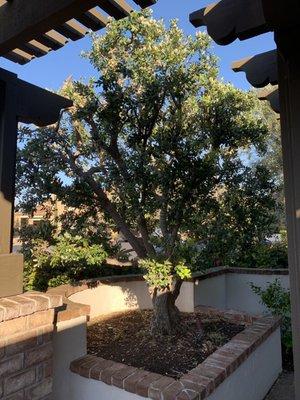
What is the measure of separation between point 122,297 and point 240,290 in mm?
3030

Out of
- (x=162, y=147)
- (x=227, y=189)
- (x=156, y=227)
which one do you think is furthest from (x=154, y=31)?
(x=156, y=227)

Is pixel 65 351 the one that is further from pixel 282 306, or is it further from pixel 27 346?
pixel 282 306

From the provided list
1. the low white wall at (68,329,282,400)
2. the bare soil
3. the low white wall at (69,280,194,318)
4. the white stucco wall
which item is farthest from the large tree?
the white stucco wall

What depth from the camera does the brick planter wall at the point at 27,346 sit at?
6.95 ft

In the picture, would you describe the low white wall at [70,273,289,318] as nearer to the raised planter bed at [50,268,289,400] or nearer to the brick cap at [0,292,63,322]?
the raised planter bed at [50,268,289,400]

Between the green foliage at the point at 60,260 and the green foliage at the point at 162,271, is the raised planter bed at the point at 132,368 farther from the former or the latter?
the green foliage at the point at 162,271

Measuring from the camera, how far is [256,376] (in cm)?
357

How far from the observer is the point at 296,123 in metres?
1.97

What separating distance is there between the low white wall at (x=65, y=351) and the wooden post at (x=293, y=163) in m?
1.73

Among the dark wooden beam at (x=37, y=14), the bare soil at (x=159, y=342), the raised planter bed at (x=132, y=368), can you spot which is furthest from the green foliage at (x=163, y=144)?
the dark wooden beam at (x=37, y=14)

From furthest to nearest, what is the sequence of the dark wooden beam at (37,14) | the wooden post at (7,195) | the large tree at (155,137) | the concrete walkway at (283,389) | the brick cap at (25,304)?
the large tree at (155,137), the concrete walkway at (283,389), the wooden post at (7,195), the brick cap at (25,304), the dark wooden beam at (37,14)

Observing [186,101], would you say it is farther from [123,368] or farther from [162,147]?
[123,368]

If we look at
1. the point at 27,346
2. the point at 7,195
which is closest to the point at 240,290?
the point at 27,346

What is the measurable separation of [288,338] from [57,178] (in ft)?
13.3
